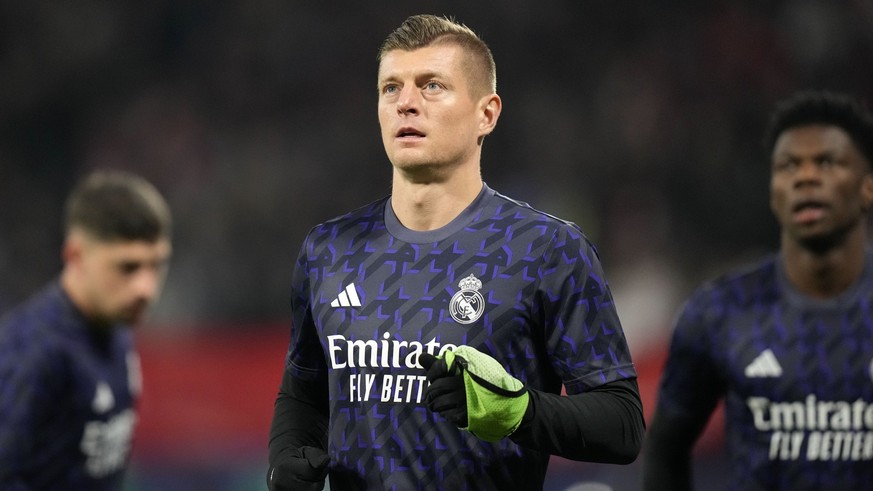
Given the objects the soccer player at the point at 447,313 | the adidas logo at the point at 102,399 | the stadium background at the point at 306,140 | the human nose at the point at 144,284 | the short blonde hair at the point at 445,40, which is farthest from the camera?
the stadium background at the point at 306,140

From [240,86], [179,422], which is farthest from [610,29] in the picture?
[179,422]

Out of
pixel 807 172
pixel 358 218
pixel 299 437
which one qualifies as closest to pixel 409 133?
pixel 358 218

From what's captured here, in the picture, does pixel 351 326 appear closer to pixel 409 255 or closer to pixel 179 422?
pixel 409 255

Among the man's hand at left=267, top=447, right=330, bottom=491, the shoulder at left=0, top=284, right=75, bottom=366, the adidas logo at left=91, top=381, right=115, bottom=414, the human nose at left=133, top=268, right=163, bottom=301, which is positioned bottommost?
the man's hand at left=267, top=447, right=330, bottom=491

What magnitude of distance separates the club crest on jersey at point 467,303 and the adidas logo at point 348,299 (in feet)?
0.96

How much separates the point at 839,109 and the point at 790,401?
124 cm

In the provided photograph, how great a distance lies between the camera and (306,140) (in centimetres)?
1245

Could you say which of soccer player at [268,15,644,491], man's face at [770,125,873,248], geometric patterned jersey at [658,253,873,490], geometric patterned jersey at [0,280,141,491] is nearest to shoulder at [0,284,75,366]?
geometric patterned jersey at [0,280,141,491]

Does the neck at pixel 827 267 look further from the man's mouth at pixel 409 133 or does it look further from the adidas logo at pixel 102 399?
the adidas logo at pixel 102 399

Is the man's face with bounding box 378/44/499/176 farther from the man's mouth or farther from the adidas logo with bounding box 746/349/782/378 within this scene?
the adidas logo with bounding box 746/349/782/378

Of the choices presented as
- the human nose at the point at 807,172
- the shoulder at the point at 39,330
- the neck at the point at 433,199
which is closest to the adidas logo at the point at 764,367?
the human nose at the point at 807,172

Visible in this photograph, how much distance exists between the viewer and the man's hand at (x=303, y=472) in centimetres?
336

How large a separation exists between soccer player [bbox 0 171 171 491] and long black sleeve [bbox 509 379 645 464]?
2.62m

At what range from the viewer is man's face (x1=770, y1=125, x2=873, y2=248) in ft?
16.3
